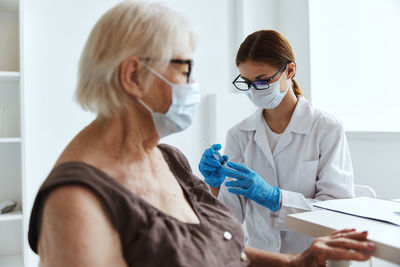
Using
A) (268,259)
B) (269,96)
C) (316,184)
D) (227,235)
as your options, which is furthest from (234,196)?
(227,235)

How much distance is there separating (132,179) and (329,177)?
926 mm

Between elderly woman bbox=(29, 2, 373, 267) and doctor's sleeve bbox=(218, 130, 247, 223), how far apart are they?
26.1 inches

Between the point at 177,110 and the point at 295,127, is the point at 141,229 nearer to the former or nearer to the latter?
the point at 177,110

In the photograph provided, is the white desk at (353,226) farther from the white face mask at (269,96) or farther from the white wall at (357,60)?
the white wall at (357,60)

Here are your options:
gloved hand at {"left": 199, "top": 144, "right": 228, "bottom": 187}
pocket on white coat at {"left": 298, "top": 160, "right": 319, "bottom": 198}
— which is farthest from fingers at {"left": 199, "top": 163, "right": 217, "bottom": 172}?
pocket on white coat at {"left": 298, "top": 160, "right": 319, "bottom": 198}

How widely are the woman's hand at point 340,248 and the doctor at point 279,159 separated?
1.52ft

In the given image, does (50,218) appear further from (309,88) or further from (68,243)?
(309,88)

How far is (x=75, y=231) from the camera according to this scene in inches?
25.9

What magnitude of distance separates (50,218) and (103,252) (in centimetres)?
12

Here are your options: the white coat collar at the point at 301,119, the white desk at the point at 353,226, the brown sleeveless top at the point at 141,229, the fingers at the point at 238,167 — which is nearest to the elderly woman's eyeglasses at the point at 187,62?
the brown sleeveless top at the point at 141,229

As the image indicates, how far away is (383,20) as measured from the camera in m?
2.40

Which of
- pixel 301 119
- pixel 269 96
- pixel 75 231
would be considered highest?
pixel 269 96

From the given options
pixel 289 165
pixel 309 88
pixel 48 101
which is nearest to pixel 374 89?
pixel 309 88

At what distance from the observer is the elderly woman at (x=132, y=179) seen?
0.69 metres
